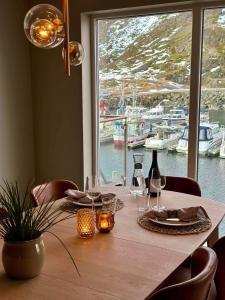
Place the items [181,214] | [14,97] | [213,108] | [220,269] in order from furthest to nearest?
[14,97] → [213,108] → [181,214] → [220,269]

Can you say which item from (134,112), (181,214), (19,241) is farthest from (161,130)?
(19,241)

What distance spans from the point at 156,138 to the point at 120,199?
1232 millimetres

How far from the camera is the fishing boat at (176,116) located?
3.24 meters

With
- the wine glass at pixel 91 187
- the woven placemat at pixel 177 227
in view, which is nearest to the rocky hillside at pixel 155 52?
the wine glass at pixel 91 187

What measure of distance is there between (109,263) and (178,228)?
1.52 ft

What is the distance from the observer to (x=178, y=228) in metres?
1.78

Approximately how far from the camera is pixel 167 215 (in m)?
1.90

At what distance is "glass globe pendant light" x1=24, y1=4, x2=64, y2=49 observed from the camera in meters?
1.78

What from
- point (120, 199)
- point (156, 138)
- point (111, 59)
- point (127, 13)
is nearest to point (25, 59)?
point (111, 59)

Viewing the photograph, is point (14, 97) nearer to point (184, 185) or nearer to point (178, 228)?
point (184, 185)

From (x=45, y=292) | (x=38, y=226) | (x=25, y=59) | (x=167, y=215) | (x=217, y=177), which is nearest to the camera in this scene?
(x=45, y=292)

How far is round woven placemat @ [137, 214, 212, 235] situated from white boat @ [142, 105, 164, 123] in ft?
5.27

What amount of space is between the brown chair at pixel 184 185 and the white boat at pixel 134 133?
0.82m

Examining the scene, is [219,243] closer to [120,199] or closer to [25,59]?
[120,199]
